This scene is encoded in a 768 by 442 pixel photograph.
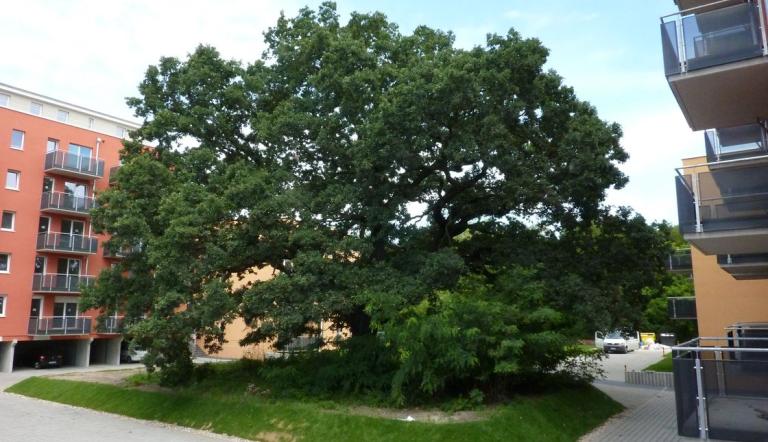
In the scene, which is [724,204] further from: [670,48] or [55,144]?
[55,144]

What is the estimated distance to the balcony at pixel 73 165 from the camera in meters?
35.1

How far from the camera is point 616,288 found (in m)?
17.5

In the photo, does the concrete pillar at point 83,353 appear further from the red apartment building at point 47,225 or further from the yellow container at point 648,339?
the yellow container at point 648,339

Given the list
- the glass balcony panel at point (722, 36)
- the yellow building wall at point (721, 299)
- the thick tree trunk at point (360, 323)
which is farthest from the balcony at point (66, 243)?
the glass balcony panel at point (722, 36)

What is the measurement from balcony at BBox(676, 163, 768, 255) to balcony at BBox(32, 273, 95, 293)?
32.7 meters

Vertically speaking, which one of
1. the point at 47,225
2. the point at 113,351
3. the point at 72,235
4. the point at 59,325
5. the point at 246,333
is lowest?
the point at 113,351

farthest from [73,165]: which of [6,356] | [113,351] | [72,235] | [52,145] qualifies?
[113,351]

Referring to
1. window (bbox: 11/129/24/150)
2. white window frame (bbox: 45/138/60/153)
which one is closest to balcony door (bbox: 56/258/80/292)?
white window frame (bbox: 45/138/60/153)

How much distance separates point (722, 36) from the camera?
9719 millimetres

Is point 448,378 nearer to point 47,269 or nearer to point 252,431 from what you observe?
point 252,431

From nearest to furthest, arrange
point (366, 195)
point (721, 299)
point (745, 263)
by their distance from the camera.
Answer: point (745, 263)
point (366, 195)
point (721, 299)

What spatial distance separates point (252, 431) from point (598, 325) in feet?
32.6

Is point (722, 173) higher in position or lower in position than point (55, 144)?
lower

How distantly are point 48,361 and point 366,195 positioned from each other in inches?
1077
